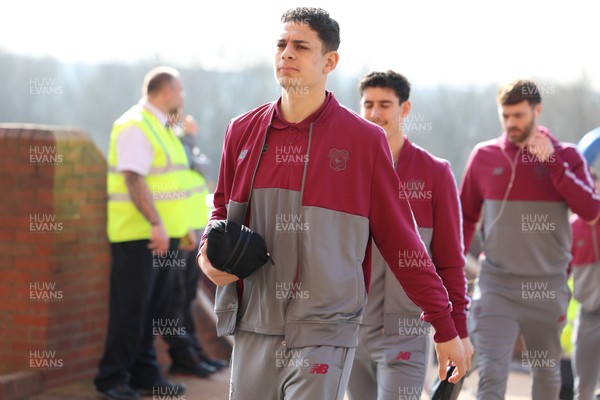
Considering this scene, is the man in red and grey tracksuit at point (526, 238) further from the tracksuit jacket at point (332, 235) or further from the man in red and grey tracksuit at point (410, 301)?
the tracksuit jacket at point (332, 235)

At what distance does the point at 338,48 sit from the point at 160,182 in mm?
3230

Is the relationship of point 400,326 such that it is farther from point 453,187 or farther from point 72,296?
point 72,296

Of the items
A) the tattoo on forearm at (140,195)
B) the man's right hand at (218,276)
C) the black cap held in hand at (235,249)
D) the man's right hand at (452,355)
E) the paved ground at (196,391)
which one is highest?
the tattoo on forearm at (140,195)

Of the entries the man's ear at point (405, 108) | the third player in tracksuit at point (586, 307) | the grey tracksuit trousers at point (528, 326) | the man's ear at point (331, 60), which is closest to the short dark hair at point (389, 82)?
the man's ear at point (405, 108)

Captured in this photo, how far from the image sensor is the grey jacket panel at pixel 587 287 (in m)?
6.42

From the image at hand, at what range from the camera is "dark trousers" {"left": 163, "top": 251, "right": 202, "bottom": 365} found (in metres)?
7.16

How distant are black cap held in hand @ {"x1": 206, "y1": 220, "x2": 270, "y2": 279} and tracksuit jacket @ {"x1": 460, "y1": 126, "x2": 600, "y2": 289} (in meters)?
2.49

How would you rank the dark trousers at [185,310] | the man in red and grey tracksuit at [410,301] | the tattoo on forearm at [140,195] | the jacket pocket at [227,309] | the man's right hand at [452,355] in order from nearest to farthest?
the jacket pocket at [227,309], the man's right hand at [452,355], the man in red and grey tracksuit at [410,301], the tattoo on forearm at [140,195], the dark trousers at [185,310]

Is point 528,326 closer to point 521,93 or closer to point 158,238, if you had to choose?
point 521,93

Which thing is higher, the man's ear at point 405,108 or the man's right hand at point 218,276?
the man's ear at point 405,108

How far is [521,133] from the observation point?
5.57 meters

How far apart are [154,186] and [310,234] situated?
11.2 ft

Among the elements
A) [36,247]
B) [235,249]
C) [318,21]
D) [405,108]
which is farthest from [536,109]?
[36,247]

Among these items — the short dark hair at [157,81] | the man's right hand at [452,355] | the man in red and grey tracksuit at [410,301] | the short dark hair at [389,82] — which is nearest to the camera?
the man's right hand at [452,355]
